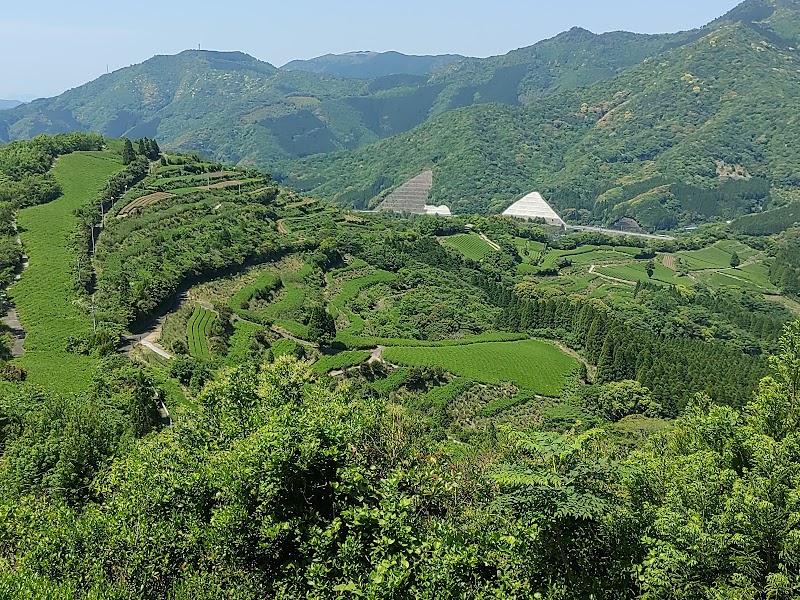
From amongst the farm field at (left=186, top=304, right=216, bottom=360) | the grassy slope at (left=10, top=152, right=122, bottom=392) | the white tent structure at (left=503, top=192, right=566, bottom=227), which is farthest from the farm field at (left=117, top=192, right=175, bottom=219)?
the white tent structure at (left=503, top=192, right=566, bottom=227)

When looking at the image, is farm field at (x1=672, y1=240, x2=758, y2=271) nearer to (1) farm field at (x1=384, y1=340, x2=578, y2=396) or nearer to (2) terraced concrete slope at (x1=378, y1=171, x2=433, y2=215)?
(1) farm field at (x1=384, y1=340, x2=578, y2=396)

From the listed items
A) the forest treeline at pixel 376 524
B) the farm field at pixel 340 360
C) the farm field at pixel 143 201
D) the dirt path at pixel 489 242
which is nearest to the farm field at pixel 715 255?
the dirt path at pixel 489 242

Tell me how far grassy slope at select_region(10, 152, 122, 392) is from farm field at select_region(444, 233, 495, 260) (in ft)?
173

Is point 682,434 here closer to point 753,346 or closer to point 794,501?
point 794,501

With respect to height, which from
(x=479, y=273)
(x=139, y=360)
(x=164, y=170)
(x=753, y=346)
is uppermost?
(x=164, y=170)

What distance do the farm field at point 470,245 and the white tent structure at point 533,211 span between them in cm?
5065

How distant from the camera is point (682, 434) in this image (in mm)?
23344

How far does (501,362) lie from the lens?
51469 millimetres

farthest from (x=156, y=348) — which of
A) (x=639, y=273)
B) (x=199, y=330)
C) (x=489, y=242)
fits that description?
(x=639, y=273)

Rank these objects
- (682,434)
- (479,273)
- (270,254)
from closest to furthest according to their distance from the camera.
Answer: (682,434) < (270,254) < (479,273)

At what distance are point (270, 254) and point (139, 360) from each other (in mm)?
27246

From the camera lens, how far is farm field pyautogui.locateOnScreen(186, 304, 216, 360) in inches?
1704

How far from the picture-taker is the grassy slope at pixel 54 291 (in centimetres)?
3434

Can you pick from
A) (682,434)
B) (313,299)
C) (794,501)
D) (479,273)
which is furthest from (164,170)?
(794,501)
